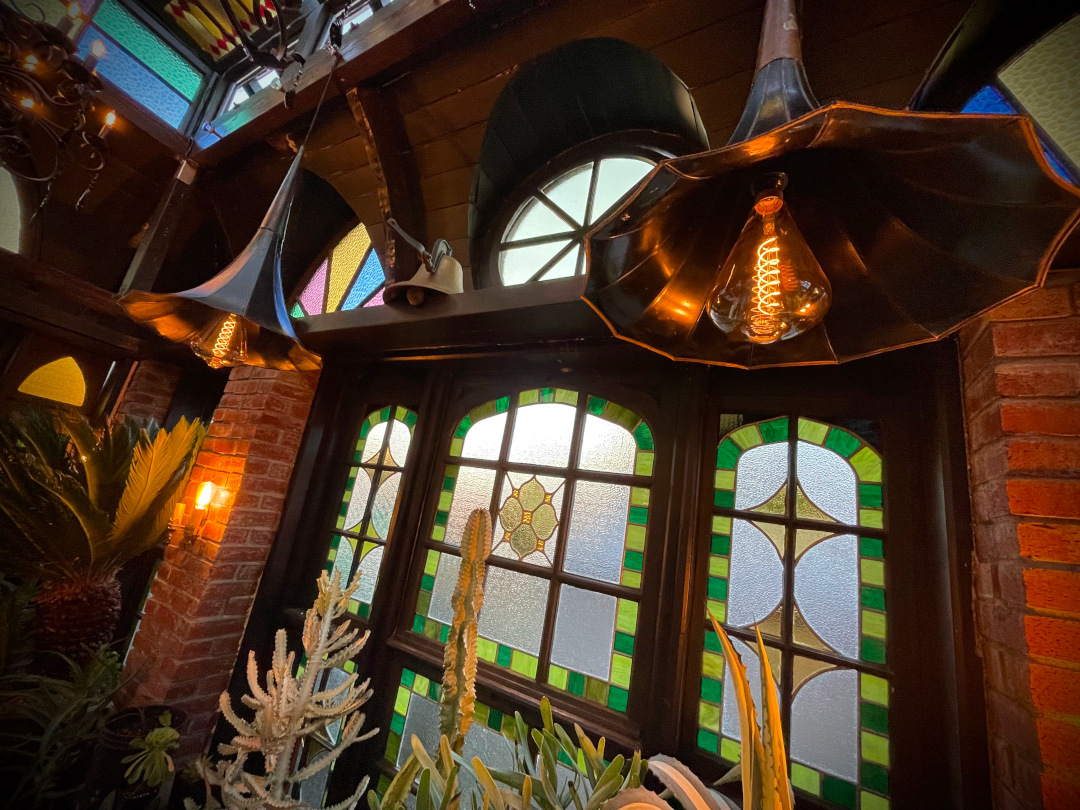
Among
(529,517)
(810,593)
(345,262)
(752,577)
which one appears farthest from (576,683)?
(345,262)

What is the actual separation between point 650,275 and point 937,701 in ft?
4.10

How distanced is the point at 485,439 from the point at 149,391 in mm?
2969

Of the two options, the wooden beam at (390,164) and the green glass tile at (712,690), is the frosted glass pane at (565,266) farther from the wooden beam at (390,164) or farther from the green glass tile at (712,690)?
the green glass tile at (712,690)

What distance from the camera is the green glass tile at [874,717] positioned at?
1.03m

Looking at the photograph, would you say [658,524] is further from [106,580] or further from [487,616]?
[106,580]

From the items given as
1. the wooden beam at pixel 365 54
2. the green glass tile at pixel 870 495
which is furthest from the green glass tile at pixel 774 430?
the wooden beam at pixel 365 54

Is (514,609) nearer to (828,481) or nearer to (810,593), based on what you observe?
(810,593)

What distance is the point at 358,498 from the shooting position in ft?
7.06

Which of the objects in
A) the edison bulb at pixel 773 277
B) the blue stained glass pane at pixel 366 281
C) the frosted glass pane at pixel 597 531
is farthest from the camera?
the blue stained glass pane at pixel 366 281

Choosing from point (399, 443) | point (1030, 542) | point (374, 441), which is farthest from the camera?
point (374, 441)

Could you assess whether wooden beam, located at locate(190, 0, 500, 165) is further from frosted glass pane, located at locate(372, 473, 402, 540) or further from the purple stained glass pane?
frosted glass pane, located at locate(372, 473, 402, 540)

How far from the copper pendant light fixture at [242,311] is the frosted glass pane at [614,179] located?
127 cm

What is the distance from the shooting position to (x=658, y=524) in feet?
4.54

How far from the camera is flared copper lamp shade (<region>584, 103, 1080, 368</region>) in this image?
468mm
